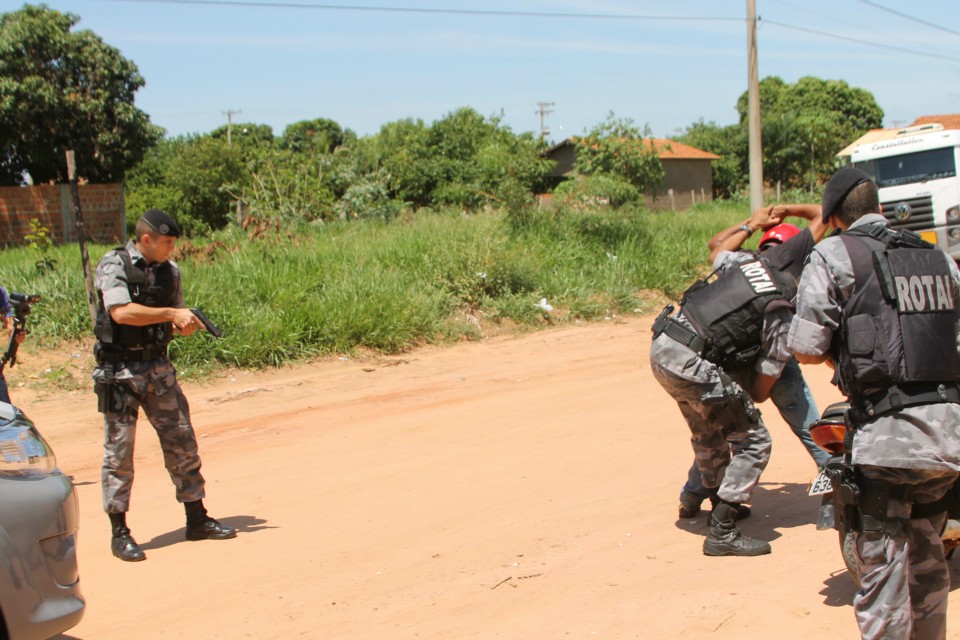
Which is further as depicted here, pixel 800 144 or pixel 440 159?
pixel 800 144

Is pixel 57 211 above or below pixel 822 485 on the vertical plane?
above

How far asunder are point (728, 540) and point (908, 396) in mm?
1814

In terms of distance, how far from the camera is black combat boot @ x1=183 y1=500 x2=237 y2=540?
564cm

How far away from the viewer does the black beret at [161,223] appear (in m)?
5.39

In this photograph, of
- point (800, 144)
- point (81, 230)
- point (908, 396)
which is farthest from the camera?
point (800, 144)

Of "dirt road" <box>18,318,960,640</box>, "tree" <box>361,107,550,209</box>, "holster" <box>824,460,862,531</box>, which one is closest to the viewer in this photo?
"holster" <box>824,460,862,531</box>

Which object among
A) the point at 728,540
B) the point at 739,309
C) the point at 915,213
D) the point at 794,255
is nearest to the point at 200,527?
the point at 728,540

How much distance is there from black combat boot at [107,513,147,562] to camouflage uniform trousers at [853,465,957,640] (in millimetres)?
3838

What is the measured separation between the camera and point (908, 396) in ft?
10.8

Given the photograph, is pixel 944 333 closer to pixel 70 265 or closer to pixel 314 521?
pixel 314 521

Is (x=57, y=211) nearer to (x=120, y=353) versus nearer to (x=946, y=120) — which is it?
(x=120, y=353)

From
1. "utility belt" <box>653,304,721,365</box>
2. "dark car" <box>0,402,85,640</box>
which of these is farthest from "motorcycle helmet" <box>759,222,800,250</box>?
"dark car" <box>0,402,85,640</box>

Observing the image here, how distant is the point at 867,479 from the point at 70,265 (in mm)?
11484

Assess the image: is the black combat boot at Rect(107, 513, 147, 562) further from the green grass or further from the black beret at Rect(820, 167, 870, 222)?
the green grass
